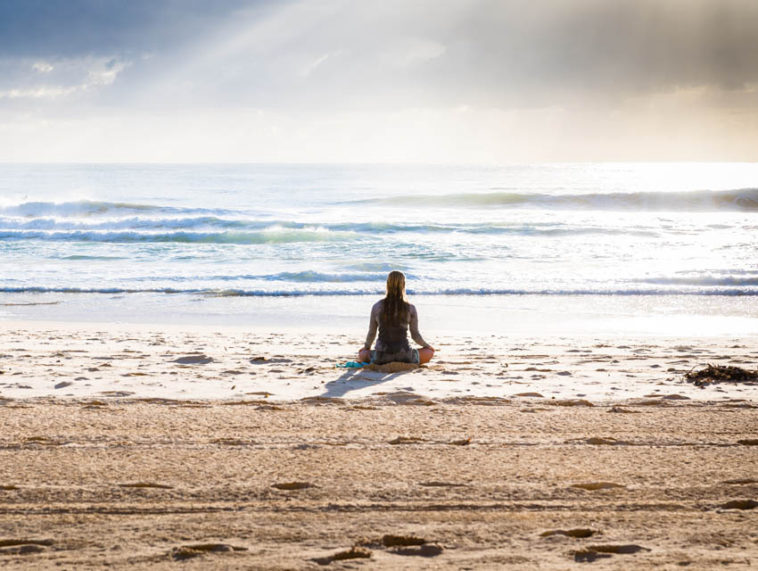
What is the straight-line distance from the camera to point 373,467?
3.82 meters

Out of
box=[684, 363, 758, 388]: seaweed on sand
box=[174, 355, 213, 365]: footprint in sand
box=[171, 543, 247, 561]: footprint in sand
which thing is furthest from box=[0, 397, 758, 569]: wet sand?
box=[174, 355, 213, 365]: footprint in sand

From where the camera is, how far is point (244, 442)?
4.28m

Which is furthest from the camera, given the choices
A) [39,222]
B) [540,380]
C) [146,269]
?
[39,222]

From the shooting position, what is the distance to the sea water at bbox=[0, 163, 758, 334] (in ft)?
38.3

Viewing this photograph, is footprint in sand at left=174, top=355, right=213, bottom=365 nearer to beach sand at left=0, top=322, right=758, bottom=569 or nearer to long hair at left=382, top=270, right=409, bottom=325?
beach sand at left=0, top=322, right=758, bottom=569

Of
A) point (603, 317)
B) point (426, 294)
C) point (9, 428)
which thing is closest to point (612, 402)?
point (9, 428)

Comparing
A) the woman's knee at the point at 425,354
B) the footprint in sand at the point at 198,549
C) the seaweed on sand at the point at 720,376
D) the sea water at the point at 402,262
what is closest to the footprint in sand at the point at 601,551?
the footprint in sand at the point at 198,549

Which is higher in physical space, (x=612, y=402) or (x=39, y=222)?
(x=39, y=222)

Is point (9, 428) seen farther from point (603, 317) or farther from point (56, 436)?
point (603, 317)

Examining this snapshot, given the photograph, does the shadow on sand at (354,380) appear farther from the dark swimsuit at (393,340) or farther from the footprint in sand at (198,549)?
the footprint in sand at (198,549)

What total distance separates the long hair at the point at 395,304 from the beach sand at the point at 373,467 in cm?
58

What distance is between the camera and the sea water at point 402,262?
38.3 feet

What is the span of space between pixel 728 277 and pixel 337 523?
556 inches

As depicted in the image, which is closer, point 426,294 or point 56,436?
point 56,436
